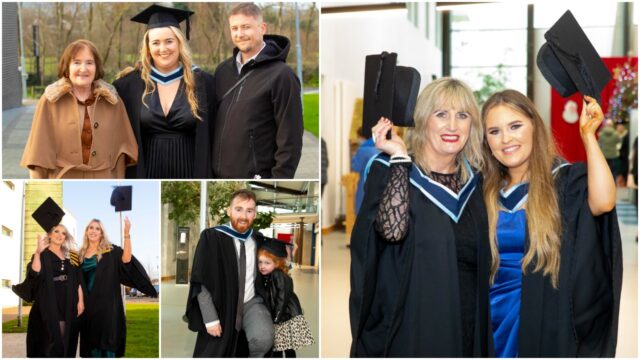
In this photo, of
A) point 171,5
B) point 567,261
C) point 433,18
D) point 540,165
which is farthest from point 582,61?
point 433,18

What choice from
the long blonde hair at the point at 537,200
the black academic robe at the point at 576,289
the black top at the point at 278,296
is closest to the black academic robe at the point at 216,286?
the black top at the point at 278,296

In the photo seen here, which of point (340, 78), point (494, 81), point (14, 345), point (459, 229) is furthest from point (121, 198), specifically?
point (494, 81)

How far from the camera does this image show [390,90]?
10.0 ft

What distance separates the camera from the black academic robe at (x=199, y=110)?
3154 millimetres

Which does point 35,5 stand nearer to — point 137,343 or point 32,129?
point 32,129

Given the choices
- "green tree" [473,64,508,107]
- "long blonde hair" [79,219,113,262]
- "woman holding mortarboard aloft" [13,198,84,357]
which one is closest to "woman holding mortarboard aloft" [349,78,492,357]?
"long blonde hair" [79,219,113,262]

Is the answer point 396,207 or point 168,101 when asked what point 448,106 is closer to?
point 396,207

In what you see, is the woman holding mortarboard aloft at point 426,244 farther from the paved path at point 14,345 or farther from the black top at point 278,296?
the paved path at point 14,345

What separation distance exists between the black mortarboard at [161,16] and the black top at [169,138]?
10.1 inches

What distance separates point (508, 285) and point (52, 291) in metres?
1.89

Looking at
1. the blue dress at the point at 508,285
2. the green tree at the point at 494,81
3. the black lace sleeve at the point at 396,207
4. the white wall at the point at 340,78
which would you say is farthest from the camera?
the green tree at the point at 494,81

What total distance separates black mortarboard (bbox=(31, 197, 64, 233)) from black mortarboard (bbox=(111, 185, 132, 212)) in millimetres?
225

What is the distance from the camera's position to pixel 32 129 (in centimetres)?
311

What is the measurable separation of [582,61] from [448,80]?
1.80 ft
